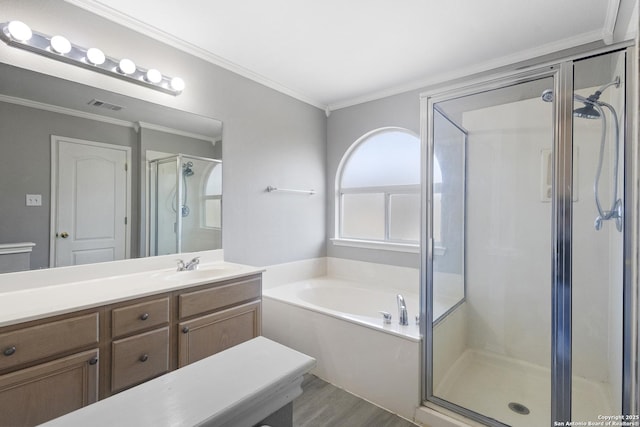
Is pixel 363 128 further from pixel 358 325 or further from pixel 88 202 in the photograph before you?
pixel 88 202

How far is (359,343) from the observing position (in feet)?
6.81

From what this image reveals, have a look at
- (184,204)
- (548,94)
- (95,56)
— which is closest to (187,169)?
(184,204)

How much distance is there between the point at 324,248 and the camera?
139 inches

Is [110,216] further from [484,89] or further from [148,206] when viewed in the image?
[484,89]

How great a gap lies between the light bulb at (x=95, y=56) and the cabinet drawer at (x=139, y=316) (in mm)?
1439

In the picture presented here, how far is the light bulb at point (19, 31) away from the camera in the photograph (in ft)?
5.06

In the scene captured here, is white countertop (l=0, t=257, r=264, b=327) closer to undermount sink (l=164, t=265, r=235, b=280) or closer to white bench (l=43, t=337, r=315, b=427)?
undermount sink (l=164, t=265, r=235, b=280)

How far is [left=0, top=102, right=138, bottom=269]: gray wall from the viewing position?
158 centimetres

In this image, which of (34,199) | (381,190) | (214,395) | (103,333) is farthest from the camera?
(381,190)

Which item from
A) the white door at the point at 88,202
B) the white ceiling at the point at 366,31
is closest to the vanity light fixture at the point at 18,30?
the white ceiling at the point at 366,31

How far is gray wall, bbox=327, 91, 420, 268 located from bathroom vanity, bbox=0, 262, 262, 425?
1.51m

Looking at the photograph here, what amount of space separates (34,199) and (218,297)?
1127mm

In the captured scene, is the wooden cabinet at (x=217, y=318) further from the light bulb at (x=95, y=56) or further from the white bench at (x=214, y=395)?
the light bulb at (x=95, y=56)

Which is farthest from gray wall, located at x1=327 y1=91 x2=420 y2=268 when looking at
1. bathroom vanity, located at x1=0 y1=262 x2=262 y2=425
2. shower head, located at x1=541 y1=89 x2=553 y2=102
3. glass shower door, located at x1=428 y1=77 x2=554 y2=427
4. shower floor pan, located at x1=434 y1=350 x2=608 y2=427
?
bathroom vanity, located at x1=0 y1=262 x2=262 y2=425
